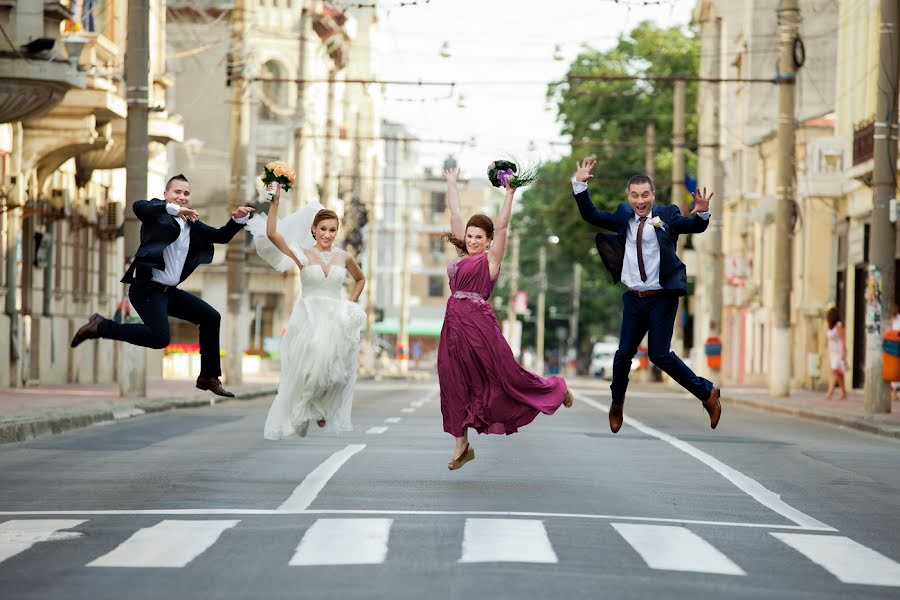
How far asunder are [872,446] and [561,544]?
43.7 feet

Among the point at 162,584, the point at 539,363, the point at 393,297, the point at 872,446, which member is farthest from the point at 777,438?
the point at 393,297

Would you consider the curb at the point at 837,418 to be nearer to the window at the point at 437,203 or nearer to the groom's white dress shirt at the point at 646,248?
the groom's white dress shirt at the point at 646,248

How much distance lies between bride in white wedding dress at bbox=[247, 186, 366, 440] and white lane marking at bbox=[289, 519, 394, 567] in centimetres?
435

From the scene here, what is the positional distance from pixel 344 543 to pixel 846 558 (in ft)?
8.79

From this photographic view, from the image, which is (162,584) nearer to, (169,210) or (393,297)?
(169,210)

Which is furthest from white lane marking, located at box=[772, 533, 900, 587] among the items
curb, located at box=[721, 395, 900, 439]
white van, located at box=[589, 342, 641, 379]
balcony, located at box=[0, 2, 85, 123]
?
white van, located at box=[589, 342, 641, 379]

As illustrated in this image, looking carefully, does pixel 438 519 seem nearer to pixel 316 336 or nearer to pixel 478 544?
pixel 478 544

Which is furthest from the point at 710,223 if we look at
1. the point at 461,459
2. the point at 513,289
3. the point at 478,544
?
the point at 513,289

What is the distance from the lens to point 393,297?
15512cm

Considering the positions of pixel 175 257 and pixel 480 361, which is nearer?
pixel 480 361

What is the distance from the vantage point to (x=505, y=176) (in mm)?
15211

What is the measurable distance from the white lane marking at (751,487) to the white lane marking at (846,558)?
0.73 metres

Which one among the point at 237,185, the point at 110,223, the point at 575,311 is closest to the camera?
the point at 237,185

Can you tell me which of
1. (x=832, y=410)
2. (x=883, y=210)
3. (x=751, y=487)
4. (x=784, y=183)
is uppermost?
(x=784, y=183)
